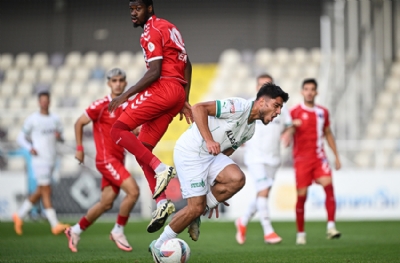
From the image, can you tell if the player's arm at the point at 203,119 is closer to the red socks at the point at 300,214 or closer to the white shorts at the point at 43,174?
the red socks at the point at 300,214

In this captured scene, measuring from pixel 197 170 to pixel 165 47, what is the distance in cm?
133

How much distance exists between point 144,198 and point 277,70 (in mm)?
8847

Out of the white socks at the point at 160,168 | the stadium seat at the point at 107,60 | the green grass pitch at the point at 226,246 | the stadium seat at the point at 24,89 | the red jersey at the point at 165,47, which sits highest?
the stadium seat at the point at 107,60

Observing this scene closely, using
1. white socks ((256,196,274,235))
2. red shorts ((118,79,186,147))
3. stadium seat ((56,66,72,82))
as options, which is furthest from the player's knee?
stadium seat ((56,66,72,82))

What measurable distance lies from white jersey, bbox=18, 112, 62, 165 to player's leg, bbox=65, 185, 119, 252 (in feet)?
12.5

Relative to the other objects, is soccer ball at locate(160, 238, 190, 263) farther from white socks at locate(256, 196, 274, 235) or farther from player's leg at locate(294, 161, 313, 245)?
player's leg at locate(294, 161, 313, 245)

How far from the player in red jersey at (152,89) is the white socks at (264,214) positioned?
3.23m

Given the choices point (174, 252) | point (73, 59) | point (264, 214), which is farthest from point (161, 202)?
point (73, 59)

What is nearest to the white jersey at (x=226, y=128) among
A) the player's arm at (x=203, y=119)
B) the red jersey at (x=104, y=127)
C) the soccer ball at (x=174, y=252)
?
the player's arm at (x=203, y=119)

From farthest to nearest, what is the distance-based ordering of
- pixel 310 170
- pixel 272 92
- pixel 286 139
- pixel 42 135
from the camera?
pixel 42 135 < pixel 310 170 < pixel 286 139 < pixel 272 92

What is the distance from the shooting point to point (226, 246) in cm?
973

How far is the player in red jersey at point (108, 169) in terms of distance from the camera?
9.05 m

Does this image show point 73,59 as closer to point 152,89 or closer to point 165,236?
point 152,89

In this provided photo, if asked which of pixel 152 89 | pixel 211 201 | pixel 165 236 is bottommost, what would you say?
pixel 165 236
